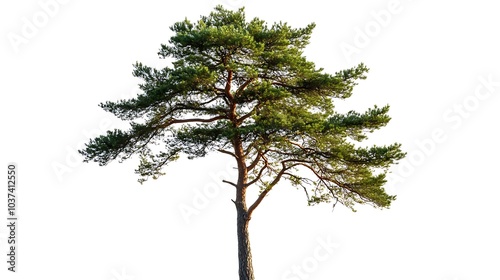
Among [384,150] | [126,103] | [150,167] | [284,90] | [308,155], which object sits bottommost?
[384,150]

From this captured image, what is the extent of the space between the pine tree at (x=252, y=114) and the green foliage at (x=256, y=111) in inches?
0.9

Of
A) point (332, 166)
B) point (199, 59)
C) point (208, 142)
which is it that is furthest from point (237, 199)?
point (199, 59)

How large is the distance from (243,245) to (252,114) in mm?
2845

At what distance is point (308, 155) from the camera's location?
1059cm

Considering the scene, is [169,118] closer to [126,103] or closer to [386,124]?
[126,103]

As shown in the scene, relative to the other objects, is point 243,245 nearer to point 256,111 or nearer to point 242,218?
point 242,218

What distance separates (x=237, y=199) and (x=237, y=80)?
263cm

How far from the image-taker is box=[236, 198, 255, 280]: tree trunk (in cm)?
1062

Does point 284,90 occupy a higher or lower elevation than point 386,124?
higher

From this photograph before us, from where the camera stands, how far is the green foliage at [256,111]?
10094 mm

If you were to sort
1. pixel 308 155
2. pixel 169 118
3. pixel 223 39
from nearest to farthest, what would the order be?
pixel 223 39 < pixel 308 155 < pixel 169 118

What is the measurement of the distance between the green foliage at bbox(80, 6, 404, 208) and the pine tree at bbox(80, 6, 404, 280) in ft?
0.07

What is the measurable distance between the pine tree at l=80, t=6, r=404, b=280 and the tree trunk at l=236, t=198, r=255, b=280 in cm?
2

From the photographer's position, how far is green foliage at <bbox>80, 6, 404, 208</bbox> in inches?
397
